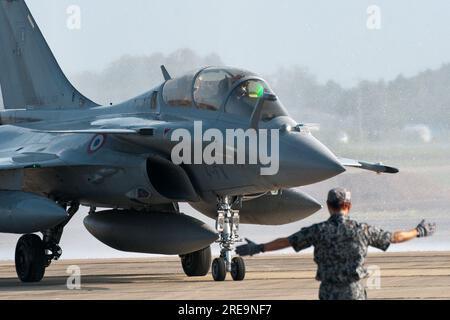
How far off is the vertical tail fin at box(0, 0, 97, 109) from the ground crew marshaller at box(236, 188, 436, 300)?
11569 millimetres

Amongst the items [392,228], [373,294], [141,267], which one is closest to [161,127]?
[373,294]

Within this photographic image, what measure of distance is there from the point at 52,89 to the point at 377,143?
8.90 m

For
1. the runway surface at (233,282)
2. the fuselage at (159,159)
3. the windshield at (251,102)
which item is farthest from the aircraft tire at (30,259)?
the windshield at (251,102)

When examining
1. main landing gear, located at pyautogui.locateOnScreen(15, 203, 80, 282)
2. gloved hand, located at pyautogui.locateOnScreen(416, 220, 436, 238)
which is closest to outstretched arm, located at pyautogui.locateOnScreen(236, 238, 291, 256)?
gloved hand, located at pyautogui.locateOnScreen(416, 220, 436, 238)

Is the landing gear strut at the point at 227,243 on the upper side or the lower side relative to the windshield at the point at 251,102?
lower

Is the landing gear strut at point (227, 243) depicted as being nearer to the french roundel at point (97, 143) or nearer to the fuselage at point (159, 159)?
the fuselage at point (159, 159)

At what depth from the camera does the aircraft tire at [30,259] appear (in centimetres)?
1706

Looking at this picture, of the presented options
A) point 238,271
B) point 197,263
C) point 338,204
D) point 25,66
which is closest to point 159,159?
point 238,271

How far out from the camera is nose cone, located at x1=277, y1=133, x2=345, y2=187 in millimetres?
14461

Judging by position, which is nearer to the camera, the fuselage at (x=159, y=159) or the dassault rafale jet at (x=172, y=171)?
the fuselage at (x=159, y=159)

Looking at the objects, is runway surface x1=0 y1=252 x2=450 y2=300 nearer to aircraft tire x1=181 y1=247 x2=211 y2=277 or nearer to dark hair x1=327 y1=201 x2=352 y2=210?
aircraft tire x1=181 y1=247 x2=211 y2=277

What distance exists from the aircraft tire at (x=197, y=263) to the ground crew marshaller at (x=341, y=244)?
8461 mm
